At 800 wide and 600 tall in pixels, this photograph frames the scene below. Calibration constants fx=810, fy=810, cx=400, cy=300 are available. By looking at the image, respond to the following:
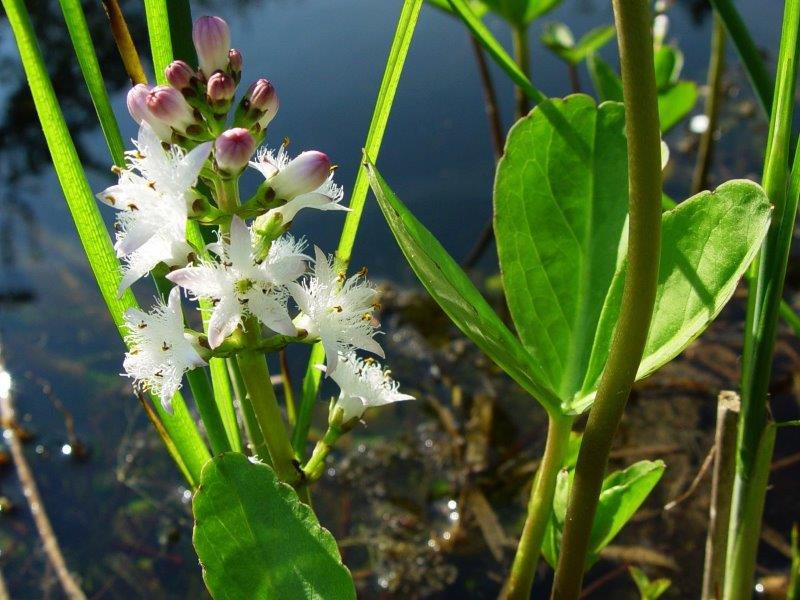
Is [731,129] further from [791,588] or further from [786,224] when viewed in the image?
[786,224]

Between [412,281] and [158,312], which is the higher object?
[158,312]

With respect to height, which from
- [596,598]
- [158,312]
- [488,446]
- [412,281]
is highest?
[158,312]

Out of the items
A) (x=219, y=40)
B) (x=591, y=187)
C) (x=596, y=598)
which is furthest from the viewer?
(x=596, y=598)

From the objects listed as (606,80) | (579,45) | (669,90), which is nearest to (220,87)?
(606,80)

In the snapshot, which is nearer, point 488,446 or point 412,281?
point 488,446

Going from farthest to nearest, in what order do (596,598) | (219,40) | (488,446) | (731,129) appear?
(731,129), (488,446), (596,598), (219,40)

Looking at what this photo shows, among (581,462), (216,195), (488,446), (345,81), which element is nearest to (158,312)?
(216,195)

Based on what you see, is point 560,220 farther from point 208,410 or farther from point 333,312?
point 208,410
